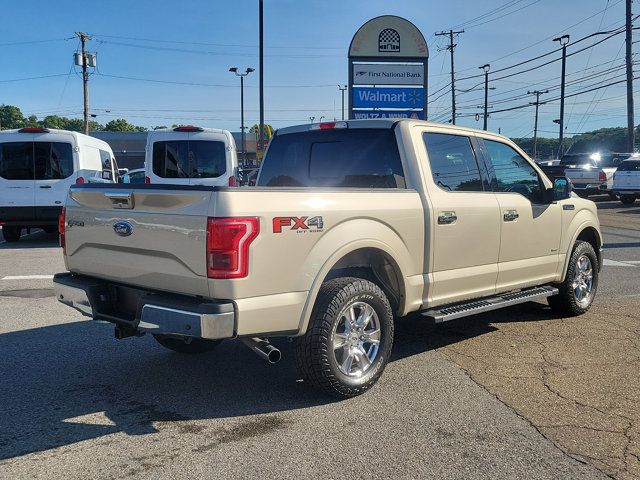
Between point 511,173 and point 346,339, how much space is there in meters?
2.75

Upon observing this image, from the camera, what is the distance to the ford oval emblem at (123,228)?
3.98m

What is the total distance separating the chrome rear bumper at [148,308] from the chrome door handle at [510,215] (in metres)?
3.02

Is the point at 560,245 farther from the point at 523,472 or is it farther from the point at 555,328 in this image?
the point at 523,472

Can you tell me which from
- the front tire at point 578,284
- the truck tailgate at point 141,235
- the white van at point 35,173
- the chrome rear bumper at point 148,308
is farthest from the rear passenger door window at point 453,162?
the white van at point 35,173

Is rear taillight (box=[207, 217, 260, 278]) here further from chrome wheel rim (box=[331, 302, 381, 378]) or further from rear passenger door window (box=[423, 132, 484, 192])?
rear passenger door window (box=[423, 132, 484, 192])

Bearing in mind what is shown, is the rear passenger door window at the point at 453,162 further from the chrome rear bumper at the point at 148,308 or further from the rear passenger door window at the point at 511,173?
the chrome rear bumper at the point at 148,308

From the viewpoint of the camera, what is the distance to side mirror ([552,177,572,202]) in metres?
6.05

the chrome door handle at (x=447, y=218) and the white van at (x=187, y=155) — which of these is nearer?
the chrome door handle at (x=447, y=218)

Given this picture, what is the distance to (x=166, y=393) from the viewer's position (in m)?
4.36

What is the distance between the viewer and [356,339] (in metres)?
4.25

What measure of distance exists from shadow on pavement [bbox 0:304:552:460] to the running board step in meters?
0.20

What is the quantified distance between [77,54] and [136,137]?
39.1 meters

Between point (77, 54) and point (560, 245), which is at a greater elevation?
point (77, 54)

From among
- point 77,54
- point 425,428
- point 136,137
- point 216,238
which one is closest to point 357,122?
point 216,238
